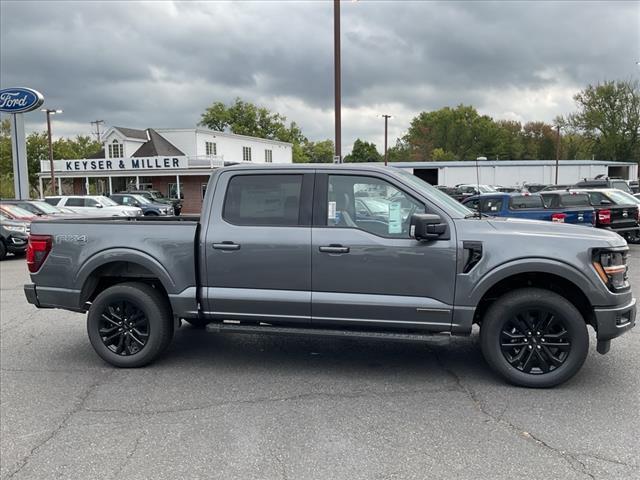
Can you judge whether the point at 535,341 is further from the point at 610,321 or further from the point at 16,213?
the point at 16,213

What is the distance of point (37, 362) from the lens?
5297mm

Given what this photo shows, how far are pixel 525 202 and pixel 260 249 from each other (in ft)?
32.5

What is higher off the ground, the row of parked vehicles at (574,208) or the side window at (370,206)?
the side window at (370,206)

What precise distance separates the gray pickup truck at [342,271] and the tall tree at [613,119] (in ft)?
240

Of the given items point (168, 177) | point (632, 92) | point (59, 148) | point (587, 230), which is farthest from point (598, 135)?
point (587, 230)

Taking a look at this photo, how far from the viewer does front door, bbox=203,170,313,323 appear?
4.56m

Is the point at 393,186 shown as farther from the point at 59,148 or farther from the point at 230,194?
the point at 59,148

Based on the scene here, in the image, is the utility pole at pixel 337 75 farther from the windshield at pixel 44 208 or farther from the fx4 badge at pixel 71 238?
the fx4 badge at pixel 71 238

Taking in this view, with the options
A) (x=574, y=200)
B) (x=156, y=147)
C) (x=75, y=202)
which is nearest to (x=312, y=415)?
(x=574, y=200)

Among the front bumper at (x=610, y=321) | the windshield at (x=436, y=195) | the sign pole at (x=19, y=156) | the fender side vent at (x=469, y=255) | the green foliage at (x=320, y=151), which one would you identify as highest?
the green foliage at (x=320, y=151)

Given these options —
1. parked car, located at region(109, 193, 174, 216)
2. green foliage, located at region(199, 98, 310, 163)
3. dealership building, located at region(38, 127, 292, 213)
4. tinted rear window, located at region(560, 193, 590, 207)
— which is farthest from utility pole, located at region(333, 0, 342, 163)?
green foliage, located at region(199, 98, 310, 163)

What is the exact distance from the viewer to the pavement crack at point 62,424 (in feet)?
10.7

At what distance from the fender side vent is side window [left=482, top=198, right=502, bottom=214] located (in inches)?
359

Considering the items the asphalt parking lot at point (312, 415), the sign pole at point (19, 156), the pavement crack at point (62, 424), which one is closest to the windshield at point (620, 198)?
the asphalt parking lot at point (312, 415)
